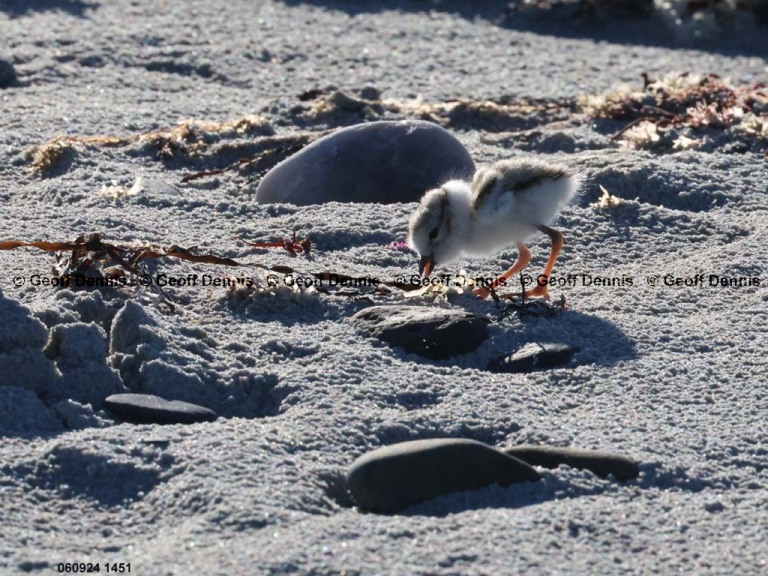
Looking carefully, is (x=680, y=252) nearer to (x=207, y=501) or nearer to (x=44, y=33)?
(x=207, y=501)

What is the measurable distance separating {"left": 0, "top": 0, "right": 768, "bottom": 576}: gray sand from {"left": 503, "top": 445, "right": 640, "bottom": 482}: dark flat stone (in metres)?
0.05

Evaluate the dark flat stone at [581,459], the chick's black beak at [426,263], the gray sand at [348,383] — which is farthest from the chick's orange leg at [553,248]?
the dark flat stone at [581,459]

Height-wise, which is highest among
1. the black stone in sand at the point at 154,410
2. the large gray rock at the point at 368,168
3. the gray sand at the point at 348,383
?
the large gray rock at the point at 368,168

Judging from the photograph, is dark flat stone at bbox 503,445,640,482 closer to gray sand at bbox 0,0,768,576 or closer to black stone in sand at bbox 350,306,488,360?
gray sand at bbox 0,0,768,576

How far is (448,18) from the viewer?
1102 centimetres

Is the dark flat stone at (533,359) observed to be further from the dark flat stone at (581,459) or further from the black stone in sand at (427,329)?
the dark flat stone at (581,459)

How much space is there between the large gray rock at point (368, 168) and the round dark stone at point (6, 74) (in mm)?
2953

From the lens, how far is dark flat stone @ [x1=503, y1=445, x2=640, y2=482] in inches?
133

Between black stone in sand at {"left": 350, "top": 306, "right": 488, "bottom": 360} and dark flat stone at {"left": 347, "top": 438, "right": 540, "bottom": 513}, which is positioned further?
black stone in sand at {"left": 350, "top": 306, "right": 488, "bottom": 360}

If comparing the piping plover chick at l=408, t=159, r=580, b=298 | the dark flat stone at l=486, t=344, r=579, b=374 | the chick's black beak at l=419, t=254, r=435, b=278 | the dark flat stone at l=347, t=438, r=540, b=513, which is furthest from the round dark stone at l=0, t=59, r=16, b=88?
the dark flat stone at l=347, t=438, r=540, b=513

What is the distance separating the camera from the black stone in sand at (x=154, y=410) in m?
3.65

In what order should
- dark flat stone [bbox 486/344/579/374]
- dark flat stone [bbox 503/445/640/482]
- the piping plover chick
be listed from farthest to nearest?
the piping plover chick → dark flat stone [bbox 486/344/579/374] → dark flat stone [bbox 503/445/640/482]

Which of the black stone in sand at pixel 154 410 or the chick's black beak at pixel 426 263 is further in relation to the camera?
the chick's black beak at pixel 426 263

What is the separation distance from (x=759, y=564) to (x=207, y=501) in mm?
1400
